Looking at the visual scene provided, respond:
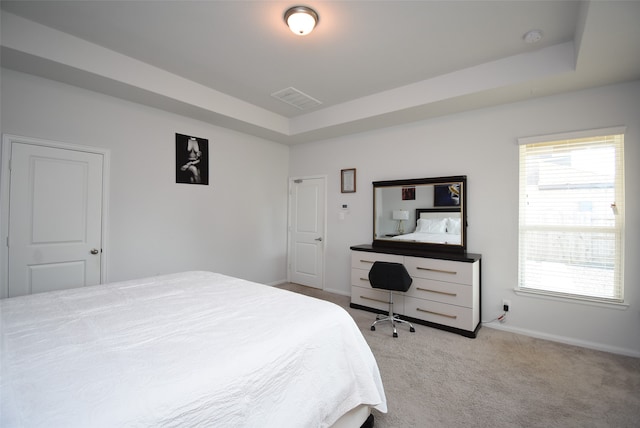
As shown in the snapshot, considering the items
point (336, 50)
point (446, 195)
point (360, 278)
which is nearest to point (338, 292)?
point (360, 278)

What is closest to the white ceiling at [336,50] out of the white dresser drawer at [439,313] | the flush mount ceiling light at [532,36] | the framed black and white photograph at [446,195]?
the flush mount ceiling light at [532,36]

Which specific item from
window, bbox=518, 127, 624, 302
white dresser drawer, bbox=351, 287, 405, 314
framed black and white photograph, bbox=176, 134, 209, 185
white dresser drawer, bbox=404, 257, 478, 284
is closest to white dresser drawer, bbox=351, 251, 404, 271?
white dresser drawer, bbox=404, 257, 478, 284

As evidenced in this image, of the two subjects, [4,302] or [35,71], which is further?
[35,71]

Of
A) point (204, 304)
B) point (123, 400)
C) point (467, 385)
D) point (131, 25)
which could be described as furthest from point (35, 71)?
point (467, 385)

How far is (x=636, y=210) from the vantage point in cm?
263

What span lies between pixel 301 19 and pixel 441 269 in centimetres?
280

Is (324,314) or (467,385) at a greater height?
(324,314)

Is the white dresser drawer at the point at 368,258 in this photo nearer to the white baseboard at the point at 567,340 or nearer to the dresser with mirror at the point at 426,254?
the dresser with mirror at the point at 426,254

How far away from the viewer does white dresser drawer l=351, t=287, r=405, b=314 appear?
355 cm

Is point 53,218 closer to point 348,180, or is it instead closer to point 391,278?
point 391,278

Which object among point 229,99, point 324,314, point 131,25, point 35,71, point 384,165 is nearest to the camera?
point 324,314

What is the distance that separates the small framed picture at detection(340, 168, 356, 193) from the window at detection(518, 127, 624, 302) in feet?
7.10

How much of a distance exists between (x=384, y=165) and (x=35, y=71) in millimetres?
3925

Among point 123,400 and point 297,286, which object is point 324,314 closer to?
point 123,400
